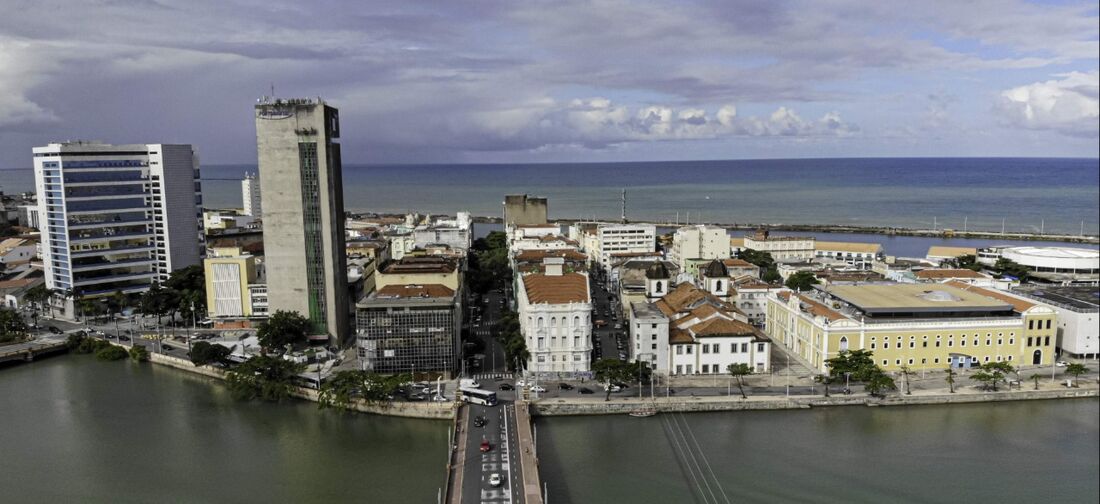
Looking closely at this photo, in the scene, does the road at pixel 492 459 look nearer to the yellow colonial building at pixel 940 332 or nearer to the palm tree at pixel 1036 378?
the yellow colonial building at pixel 940 332

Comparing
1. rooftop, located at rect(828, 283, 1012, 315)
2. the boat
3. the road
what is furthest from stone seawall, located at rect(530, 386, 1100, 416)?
rooftop, located at rect(828, 283, 1012, 315)

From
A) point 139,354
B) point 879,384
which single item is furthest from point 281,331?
point 879,384

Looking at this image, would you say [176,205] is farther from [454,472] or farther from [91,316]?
[454,472]

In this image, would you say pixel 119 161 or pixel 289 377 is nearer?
pixel 289 377

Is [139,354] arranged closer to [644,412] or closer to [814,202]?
[644,412]

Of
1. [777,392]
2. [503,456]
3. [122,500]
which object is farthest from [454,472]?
[777,392]

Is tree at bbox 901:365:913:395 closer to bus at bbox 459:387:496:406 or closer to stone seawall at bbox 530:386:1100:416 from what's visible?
stone seawall at bbox 530:386:1100:416

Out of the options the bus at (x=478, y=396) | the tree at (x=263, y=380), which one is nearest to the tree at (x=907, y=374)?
the bus at (x=478, y=396)
